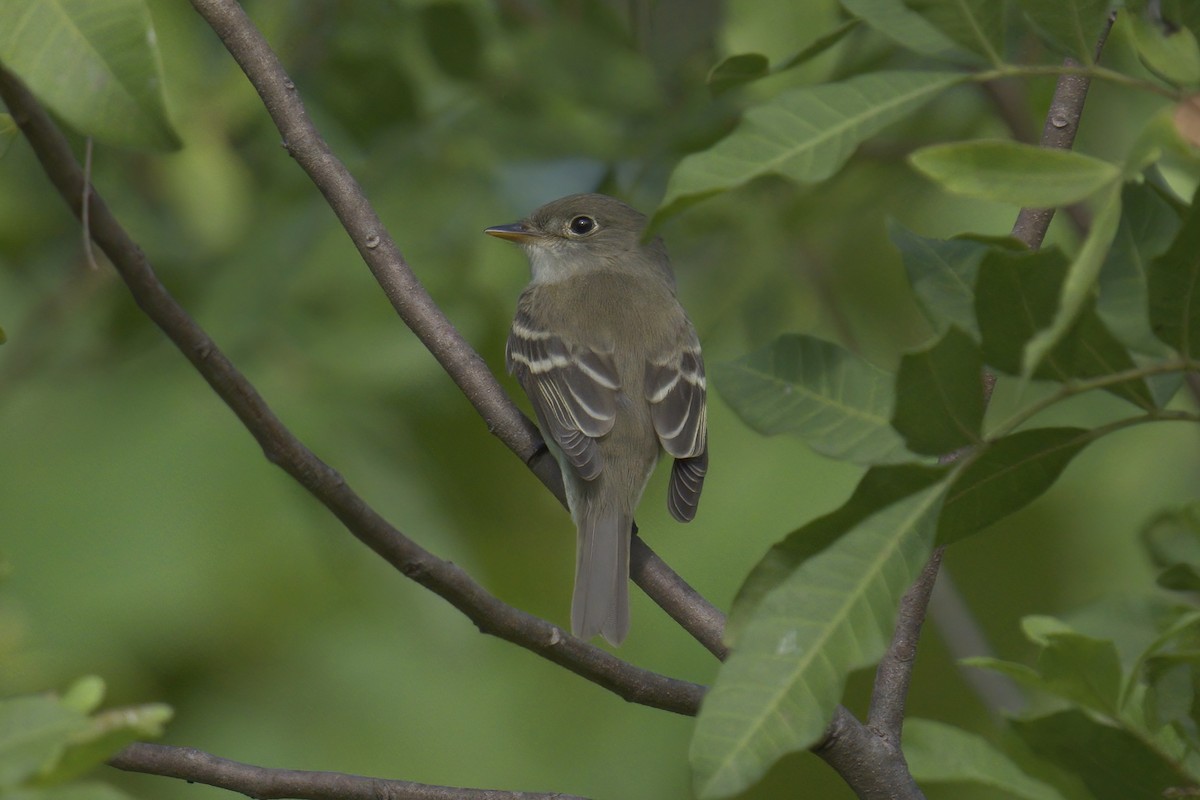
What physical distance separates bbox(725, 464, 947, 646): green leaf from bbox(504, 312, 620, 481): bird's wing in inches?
70.4

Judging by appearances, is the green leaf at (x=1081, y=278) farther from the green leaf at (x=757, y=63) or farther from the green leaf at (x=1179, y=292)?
the green leaf at (x=757, y=63)

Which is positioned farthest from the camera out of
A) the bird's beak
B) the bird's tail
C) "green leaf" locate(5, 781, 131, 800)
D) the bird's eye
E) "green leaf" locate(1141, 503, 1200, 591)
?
the bird's eye

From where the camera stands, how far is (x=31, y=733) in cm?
107

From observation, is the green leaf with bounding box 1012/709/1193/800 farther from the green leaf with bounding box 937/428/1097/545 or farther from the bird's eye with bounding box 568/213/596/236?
the bird's eye with bounding box 568/213/596/236

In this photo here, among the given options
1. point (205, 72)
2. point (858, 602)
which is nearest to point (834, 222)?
point (205, 72)

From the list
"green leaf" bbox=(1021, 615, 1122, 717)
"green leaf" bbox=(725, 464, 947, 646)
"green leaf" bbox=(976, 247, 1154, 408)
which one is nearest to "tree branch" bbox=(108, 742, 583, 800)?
"green leaf" bbox=(725, 464, 947, 646)

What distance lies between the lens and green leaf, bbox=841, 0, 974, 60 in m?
1.44

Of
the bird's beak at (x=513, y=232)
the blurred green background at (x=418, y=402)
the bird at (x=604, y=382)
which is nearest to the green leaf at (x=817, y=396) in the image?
the bird at (x=604, y=382)

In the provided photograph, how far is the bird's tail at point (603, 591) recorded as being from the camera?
2.88 meters

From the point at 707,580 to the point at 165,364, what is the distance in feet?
5.22

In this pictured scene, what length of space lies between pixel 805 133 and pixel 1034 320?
29 cm

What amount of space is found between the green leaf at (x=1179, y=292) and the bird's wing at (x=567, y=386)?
1948mm

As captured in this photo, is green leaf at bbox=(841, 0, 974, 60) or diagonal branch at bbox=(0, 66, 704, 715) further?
diagonal branch at bbox=(0, 66, 704, 715)

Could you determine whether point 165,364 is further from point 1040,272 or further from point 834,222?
point 1040,272
